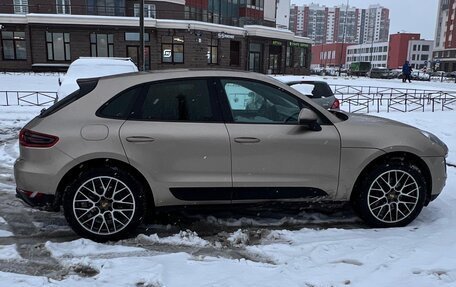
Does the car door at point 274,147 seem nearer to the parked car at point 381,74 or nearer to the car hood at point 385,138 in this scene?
the car hood at point 385,138

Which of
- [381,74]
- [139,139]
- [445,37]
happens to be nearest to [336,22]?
[445,37]

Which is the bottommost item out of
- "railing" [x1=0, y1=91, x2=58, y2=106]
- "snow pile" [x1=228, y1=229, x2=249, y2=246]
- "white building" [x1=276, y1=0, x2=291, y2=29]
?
"railing" [x1=0, y1=91, x2=58, y2=106]

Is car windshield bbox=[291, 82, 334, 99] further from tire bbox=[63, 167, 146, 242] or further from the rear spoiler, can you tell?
tire bbox=[63, 167, 146, 242]

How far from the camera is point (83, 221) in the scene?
14.5 ft

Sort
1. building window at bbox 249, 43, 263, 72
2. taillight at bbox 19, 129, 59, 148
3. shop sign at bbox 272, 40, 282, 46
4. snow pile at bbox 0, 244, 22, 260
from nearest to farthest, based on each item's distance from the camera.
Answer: snow pile at bbox 0, 244, 22, 260
taillight at bbox 19, 129, 59, 148
building window at bbox 249, 43, 263, 72
shop sign at bbox 272, 40, 282, 46

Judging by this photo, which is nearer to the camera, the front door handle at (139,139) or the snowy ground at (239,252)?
the snowy ground at (239,252)

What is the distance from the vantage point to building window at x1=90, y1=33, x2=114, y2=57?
40875 millimetres

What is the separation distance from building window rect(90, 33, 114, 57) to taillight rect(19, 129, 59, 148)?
127 ft

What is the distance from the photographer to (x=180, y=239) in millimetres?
4555

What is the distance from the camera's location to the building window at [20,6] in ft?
138

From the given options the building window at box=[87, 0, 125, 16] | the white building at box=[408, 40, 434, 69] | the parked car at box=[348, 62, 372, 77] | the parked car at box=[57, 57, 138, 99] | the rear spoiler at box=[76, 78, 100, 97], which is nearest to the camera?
the rear spoiler at box=[76, 78, 100, 97]

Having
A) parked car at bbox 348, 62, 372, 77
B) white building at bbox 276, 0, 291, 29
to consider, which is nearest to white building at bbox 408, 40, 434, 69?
parked car at bbox 348, 62, 372, 77

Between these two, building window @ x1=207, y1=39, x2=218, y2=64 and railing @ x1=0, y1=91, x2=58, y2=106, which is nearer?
railing @ x1=0, y1=91, x2=58, y2=106

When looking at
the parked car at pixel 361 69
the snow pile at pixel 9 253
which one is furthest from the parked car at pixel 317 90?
the parked car at pixel 361 69
